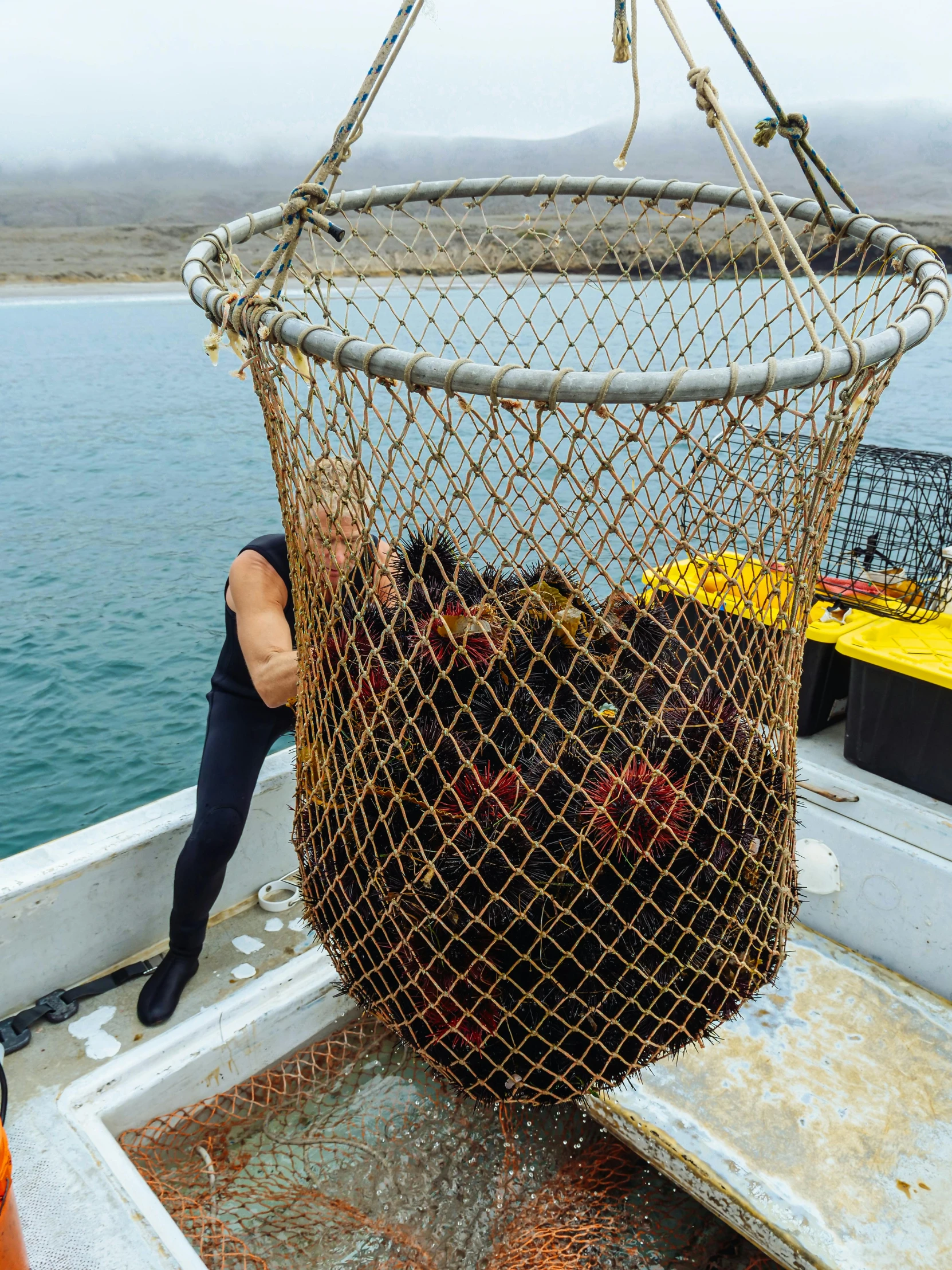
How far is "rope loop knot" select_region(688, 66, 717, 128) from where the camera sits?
51.1 inches

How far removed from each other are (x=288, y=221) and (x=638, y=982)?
47.6 inches

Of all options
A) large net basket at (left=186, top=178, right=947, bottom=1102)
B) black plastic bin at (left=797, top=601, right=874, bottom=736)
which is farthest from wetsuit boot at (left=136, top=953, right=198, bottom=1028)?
black plastic bin at (left=797, top=601, right=874, bottom=736)

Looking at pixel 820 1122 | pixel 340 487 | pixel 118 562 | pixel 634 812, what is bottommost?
pixel 118 562

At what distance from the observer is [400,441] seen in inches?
46.8

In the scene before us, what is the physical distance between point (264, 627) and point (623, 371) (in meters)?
1.28

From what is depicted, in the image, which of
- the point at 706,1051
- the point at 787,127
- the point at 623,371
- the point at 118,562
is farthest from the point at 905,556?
the point at 118,562

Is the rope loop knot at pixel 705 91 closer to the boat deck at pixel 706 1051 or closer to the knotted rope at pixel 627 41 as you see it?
the knotted rope at pixel 627 41

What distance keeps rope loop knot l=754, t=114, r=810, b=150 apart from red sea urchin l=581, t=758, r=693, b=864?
1031 mm

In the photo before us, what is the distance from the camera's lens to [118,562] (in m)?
9.80

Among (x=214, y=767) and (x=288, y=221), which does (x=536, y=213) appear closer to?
(x=288, y=221)

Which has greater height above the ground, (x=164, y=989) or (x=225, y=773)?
(x=225, y=773)

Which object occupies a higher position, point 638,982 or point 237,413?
point 638,982

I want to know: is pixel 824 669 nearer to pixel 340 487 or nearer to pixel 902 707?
pixel 902 707

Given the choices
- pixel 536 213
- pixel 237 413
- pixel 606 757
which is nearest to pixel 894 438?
pixel 237 413
